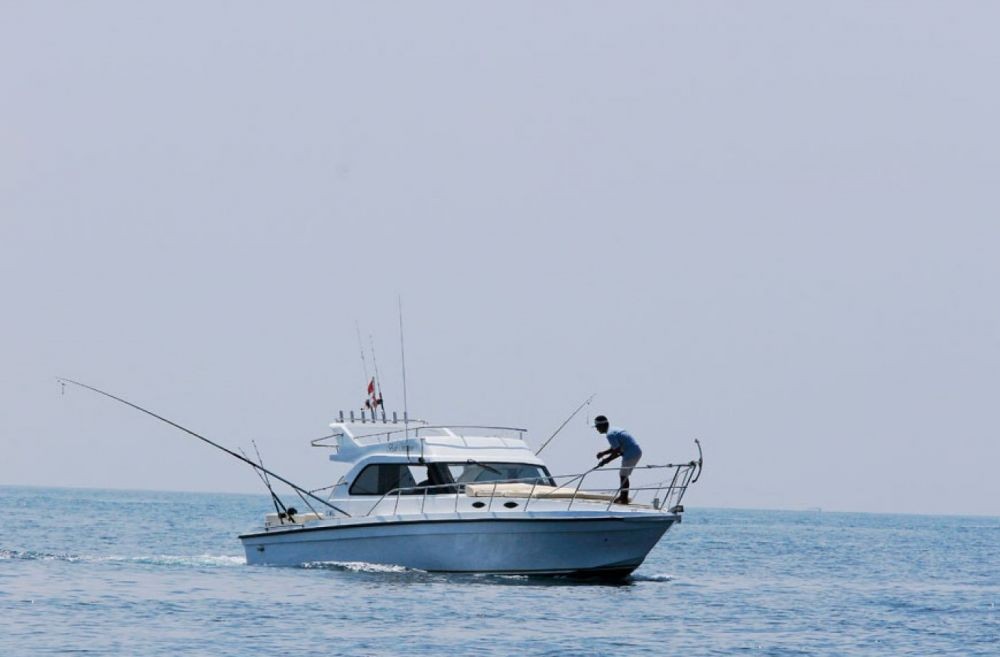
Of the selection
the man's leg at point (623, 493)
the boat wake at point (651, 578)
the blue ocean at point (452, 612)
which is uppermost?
the man's leg at point (623, 493)

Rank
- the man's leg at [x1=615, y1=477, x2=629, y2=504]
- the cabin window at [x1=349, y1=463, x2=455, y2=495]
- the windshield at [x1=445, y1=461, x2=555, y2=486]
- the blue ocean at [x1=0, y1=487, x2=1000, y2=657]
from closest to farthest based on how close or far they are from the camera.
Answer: the blue ocean at [x1=0, y1=487, x2=1000, y2=657], the man's leg at [x1=615, y1=477, x2=629, y2=504], the cabin window at [x1=349, y1=463, x2=455, y2=495], the windshield at [x1=445, y1=461, x2=555, y2=486]

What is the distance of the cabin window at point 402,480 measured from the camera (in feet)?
100

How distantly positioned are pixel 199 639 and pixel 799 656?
7.94 m

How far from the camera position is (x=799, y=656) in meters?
22.3

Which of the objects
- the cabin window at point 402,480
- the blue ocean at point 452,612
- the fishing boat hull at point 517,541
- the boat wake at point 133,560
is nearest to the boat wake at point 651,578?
the blue ocean at point 452,612

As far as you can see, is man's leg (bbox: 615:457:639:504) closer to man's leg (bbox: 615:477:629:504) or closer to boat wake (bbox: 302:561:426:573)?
man's leg (bbox: 615:477:629:504)

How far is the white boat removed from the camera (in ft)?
93.5

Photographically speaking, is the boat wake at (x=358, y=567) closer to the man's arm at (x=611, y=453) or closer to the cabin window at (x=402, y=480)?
the cabin window at (x=402, y=480)

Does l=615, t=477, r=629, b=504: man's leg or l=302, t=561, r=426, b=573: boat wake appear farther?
l=302, t=561, r=426, b=573: boat wake

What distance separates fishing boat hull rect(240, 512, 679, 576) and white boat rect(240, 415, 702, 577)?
2 centimetres

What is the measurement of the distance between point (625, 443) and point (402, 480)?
456 centimetres

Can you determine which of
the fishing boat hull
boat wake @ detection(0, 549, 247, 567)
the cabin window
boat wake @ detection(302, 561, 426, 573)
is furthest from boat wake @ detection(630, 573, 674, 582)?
boat wake @ detection(0, 549, 247, 567)

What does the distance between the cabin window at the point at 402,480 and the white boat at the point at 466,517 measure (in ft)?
0.06

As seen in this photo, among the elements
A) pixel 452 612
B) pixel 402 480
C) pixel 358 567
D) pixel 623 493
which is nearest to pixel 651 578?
pixel 623 493
